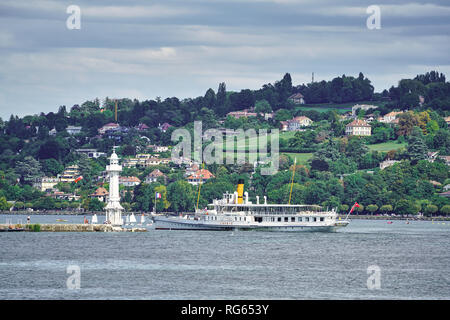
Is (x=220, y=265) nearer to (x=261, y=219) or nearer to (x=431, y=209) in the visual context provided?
(x=261, y=219)

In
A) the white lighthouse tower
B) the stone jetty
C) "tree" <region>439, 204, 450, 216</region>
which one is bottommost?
"tree" <region>439, 204, 450, 216</region>

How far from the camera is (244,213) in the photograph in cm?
10081

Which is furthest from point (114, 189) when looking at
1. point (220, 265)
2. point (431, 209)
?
point (431, 209)

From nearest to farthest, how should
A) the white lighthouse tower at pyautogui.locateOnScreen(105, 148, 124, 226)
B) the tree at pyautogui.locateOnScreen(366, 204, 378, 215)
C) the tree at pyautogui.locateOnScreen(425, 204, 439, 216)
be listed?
the white lighthouse tower at pyautogui.locateOnScreen(105, 148, 124, 226) < the tree at pyautogui.locateOnScreen(425, 204, 439, 216) < the tree at pyautogui.locateOnScreen(366, 204, 378, 215)

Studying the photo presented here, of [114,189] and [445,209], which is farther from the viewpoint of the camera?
[445,209]

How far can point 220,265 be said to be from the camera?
65062 mm

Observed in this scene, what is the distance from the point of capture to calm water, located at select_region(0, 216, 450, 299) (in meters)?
51.6

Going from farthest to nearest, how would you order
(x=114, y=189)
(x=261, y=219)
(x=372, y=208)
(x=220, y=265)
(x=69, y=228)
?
(x=372, y=208) → (x=261, y=219) → (x=69, y=228) → (x=114, y=189) → (x=220, y=265)

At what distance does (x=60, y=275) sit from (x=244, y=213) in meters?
44.5

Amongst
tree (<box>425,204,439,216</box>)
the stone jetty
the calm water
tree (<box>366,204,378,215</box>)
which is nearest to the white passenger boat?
the calm water

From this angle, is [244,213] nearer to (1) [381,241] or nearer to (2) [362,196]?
(1) [381,241]

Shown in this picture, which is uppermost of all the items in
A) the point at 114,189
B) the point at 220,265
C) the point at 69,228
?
the point at 114,189

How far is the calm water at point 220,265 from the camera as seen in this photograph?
169 ft

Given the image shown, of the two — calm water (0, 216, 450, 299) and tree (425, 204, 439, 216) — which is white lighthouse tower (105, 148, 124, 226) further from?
tree (425, 204, 439, 216)
